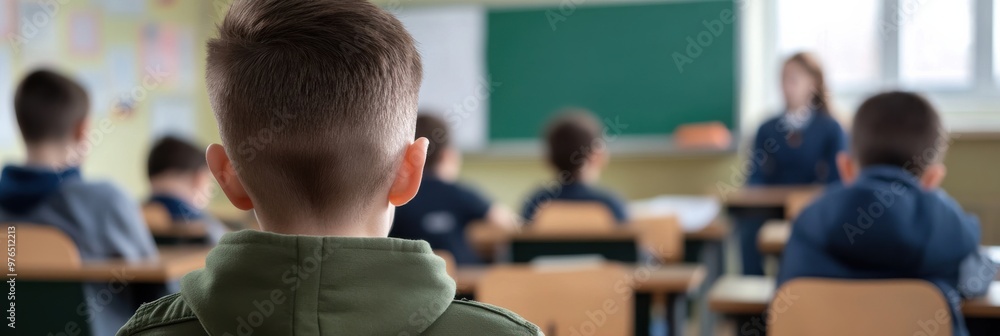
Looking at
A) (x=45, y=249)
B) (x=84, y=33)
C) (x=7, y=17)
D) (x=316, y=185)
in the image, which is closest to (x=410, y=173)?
(x=316, y=185)

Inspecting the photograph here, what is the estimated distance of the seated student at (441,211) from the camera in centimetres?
328

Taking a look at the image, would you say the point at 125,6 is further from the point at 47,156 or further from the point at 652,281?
the point at 652,281

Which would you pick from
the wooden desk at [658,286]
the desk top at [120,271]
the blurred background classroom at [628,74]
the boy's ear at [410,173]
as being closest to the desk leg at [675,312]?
the wooden desk at [658,286]

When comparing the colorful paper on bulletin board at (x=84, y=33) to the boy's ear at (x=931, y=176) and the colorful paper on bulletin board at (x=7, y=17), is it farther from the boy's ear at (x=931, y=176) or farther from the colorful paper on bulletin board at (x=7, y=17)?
the boy's ear at (x=931, y=176)

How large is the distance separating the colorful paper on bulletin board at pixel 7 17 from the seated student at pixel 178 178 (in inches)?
52.2

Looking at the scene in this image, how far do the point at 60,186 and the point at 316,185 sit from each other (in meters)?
2.13

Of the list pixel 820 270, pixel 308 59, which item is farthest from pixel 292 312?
pixel 820 270

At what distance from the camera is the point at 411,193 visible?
2.95 ft

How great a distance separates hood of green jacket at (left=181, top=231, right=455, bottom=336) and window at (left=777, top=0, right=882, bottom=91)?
5.58m

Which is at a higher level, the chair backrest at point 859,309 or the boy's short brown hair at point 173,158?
the boy's short brown hair at point 173,158

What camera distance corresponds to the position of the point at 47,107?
268 cm

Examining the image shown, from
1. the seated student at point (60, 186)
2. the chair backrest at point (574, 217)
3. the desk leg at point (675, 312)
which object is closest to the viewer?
the desk leg at point (675, 312)

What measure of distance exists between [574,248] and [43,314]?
5.44ft

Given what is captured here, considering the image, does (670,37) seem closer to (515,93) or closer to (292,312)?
(515,93)
